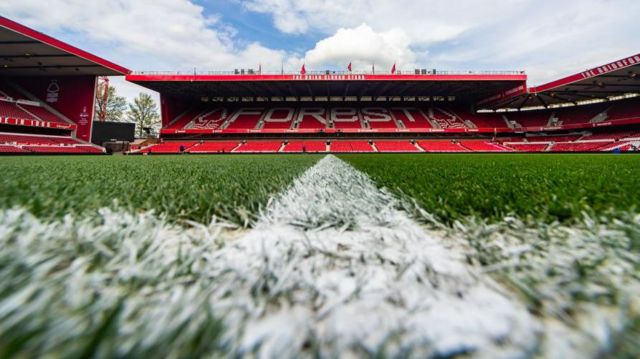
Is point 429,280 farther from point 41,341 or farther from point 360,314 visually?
point 41,341

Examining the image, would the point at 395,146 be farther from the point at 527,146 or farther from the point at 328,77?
the point at 527,146

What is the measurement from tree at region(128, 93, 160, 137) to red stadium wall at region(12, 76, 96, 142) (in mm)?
8788

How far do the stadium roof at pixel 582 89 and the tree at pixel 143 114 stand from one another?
101 ft

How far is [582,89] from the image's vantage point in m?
17.5

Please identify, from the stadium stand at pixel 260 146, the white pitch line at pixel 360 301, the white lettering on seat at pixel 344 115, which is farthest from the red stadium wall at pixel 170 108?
the white pitch line at pixel 360 301

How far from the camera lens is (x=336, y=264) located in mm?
473

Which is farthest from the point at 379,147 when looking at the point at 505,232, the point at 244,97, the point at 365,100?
the point at 505,232

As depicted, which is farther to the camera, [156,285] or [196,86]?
[196,86]

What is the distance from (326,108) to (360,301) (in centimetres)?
2567

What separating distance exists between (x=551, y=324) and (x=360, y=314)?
210 millimetres

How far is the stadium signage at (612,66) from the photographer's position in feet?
42.1

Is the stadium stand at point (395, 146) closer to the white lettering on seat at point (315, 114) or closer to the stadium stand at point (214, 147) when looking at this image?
the white lettering on seat at point (315, 114)

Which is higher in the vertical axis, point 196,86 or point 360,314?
point 196,86

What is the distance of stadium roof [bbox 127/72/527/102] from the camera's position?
17.8 metres
